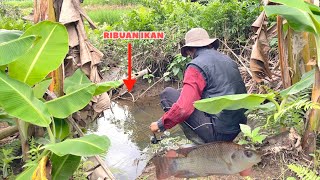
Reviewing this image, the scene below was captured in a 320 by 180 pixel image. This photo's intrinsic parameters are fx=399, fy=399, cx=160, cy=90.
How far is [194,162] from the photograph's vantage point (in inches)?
136

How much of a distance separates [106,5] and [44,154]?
1793 centimetres

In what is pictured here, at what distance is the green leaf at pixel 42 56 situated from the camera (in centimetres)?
274

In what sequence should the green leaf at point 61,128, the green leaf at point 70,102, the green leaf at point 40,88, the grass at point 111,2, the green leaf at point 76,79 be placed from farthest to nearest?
the grass at point 111,2
the green leaf at point 76,79
the green leaf at point 61,128
the green leaf at point 40,88
the green leaf at point 70,102

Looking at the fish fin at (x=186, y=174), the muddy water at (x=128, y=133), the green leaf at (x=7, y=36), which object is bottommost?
the muddy water at (x=128, y=133)

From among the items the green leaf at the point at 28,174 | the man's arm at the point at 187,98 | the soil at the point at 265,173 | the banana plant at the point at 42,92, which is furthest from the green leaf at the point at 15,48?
the soil at the point at 265,173

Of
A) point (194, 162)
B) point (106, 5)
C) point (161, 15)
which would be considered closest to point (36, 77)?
point (194, 162)

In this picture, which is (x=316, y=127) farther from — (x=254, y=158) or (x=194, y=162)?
(x=194, y=162)

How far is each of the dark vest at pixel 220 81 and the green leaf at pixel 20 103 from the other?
1.52 m

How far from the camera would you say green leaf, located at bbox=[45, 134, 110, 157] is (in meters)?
2.48

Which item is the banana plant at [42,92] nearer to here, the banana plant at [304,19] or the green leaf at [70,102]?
the green leaf at [70,102]

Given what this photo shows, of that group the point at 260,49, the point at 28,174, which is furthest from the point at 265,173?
the point at 28,174

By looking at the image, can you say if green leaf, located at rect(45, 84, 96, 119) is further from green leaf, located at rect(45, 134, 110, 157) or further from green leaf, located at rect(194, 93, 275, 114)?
green leaf, located at rect(194, 93, 275, 114)

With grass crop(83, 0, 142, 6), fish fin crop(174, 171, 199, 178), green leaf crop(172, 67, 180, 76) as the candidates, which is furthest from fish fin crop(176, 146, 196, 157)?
grass crop(83, 0, 142, 6)

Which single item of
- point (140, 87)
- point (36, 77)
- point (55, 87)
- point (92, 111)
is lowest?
point (140, 87)
